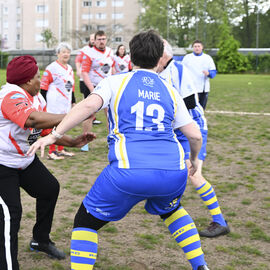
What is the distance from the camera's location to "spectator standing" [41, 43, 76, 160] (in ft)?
25.1

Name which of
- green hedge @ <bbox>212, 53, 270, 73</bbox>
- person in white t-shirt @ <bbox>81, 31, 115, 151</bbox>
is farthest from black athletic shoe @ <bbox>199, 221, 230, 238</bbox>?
green hedge @ <bbox>212, 53, 270, 73</bbox>

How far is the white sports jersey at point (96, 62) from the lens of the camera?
9133 millimetres

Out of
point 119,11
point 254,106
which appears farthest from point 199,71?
point 119,11

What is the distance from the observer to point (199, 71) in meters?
10.5

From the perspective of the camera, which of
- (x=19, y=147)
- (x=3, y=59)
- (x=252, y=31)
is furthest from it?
(x=252, y=31)

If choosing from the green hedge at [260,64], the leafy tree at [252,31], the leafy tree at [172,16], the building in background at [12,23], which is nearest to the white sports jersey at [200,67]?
the green hedge at [260,64]

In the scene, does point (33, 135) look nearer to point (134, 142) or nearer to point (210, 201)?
point (134, 142)

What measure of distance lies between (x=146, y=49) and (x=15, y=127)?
46.0 inches

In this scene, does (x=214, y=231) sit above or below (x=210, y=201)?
below

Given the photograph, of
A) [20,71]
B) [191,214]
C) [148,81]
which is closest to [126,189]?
[148,81]

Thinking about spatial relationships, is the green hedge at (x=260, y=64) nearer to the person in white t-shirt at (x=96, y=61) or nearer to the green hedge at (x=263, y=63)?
the green hedge at (x=263, y=63)

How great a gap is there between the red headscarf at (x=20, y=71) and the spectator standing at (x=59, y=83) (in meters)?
Answer: 4.22

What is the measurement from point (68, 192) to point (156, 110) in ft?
11.4

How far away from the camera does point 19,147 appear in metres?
3.42
